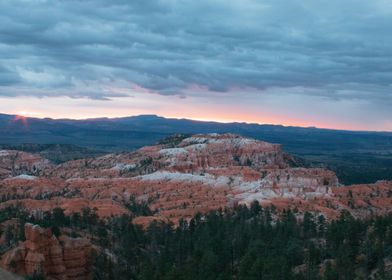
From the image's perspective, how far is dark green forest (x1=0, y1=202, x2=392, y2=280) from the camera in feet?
199

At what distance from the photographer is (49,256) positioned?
214ft

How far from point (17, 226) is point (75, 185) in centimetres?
8937

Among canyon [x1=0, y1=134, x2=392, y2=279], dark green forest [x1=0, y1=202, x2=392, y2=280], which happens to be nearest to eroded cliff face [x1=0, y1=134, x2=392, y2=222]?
canyon [x1=0, y1=134, x2=392, y2=279]

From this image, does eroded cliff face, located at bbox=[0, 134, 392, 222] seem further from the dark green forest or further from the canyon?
the dark green forest

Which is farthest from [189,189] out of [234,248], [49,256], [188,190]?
[49,256]

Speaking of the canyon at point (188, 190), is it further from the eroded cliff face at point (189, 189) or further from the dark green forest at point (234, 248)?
the dark green forest at point (234, 248)

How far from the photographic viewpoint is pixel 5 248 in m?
67.6

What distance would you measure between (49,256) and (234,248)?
74.5 feet

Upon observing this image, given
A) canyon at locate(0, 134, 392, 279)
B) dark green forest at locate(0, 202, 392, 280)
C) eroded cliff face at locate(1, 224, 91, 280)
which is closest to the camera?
dark green forest at locate(0, 202, 392, 280)

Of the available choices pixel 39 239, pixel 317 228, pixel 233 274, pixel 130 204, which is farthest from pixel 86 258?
pixel 130 204

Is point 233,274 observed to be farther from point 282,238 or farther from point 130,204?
point 130,204

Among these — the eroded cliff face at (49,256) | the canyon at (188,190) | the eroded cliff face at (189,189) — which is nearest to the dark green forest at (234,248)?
the eroded cliff face at (49,256)

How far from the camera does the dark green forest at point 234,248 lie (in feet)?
199

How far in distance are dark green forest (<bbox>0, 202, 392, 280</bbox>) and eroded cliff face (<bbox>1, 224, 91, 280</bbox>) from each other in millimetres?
1826
